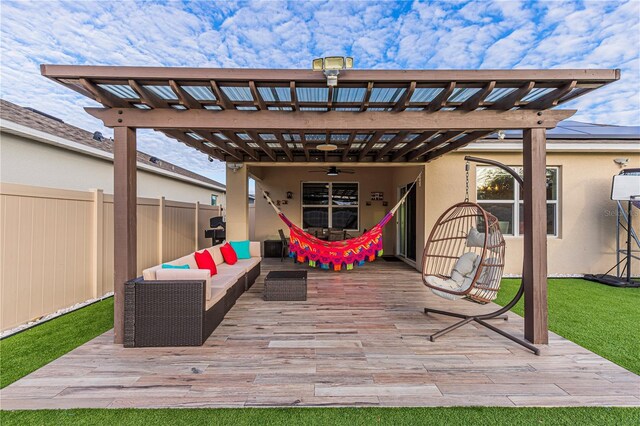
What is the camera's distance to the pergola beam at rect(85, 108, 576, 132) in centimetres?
268

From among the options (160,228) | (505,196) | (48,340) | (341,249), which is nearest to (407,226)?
(505,196)

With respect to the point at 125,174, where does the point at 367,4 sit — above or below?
above

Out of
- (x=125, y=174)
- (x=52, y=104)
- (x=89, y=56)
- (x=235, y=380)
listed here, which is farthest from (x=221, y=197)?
(x=235, y=380)

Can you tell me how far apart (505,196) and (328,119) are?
4387mm

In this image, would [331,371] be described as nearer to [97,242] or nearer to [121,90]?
[121,90]

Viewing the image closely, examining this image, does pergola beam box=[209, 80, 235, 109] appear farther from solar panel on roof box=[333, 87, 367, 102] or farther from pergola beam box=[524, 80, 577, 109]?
pergola beam box=[524, 80, 577, 109]

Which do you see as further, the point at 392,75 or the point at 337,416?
the point at 392,75

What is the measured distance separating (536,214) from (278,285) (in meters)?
2.97

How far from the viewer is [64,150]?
5.70 metres

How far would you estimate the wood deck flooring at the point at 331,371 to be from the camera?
71.5 inches

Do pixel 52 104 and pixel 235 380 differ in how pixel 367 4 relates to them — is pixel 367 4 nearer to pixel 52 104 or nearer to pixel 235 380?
pixel 235 380

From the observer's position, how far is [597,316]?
3.30 metres

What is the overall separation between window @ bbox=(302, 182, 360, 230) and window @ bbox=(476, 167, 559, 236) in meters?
3.55

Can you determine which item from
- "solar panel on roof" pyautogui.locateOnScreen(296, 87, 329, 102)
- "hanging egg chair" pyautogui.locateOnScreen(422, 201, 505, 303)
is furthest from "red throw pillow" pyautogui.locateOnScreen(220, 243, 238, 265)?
"hanging egg chair" pyautogui.locateOnScreen(422, 201, 505, 303)
